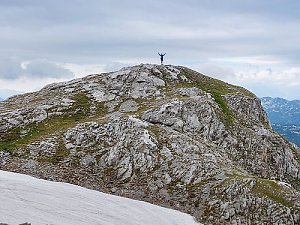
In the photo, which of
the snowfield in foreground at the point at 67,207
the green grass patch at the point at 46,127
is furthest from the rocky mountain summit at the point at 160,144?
the snowfield in foreground at the point at 67,207

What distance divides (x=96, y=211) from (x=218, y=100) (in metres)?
37.2

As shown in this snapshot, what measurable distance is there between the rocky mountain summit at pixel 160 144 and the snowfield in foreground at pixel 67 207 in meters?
3.84

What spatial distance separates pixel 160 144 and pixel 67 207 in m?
18.9

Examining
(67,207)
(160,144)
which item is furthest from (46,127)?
(67,207)

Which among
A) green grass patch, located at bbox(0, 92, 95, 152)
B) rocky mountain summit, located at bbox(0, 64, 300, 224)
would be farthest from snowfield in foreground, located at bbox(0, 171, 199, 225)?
green grass patch, located at bbox(0, 92, 95, 152)

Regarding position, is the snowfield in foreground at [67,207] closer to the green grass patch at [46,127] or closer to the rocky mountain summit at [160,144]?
the rocky mountain summit at [160,144]

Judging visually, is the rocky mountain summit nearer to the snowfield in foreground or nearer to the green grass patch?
the green grass patch

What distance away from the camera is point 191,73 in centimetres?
7950

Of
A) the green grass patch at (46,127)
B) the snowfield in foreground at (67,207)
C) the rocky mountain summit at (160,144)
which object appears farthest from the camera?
the green grass patch at (46,127)

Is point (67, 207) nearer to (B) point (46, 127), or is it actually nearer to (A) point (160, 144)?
(A) point (160, 144)

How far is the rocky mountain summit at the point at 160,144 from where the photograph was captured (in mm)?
46625

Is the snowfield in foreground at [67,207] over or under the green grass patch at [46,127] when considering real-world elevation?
under

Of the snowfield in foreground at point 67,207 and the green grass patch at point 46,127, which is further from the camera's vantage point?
the green grass patch at point 46,127

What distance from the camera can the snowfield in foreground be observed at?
34344 millimetres
